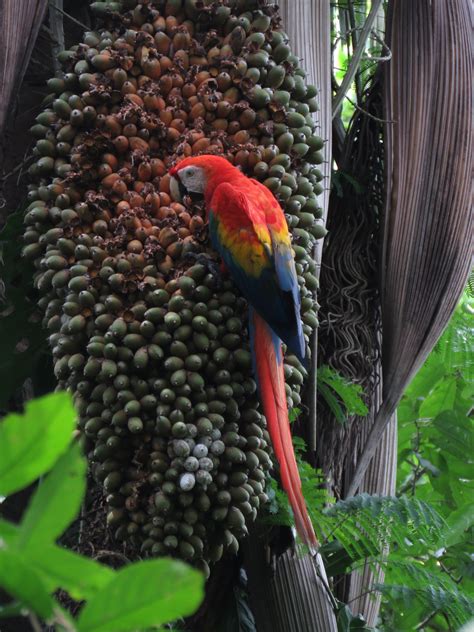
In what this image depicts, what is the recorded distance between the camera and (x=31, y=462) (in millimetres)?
426

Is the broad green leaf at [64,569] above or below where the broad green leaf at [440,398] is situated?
above

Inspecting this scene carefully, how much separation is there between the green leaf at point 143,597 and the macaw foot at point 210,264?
107 centimetres

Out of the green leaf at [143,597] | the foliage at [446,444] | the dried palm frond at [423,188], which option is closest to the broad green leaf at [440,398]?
the foliage at [446,444]

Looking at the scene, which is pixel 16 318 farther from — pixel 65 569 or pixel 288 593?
pixel 65 569

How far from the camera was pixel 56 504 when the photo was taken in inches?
16.6

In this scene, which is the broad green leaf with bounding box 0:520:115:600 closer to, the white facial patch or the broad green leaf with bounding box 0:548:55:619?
the broad green leaf with bounding box 0:548:55:619

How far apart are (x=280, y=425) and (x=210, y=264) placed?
0.29m

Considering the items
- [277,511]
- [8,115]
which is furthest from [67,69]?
[277,511]

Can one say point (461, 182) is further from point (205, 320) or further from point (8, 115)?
point (8, 115)

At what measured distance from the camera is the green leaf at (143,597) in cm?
41

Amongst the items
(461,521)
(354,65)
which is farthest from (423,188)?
(461,521)

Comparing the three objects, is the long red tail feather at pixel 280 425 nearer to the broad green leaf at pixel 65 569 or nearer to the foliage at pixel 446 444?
the foliage at pixel 446 444

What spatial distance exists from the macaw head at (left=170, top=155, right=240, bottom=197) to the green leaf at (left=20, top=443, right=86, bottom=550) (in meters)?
1.12

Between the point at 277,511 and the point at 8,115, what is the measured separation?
0.91 m
